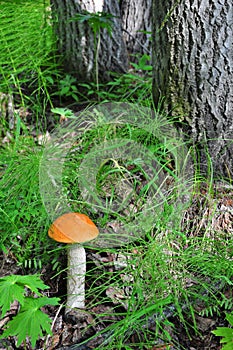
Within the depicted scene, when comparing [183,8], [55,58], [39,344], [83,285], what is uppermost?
[183,8]

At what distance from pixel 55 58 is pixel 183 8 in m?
1.56

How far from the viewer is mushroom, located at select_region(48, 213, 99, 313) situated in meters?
2.03

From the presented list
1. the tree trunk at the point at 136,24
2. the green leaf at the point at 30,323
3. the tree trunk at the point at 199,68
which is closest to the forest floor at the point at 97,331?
the green leaf at the point at 30,323

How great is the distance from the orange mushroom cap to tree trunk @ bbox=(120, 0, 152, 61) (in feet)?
7.42

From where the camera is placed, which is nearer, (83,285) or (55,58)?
(83,285)

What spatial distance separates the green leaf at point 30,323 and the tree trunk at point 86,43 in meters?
2.17

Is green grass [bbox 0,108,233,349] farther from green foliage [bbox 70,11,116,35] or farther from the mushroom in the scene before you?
green foliage [bbox 70,11,116,35]

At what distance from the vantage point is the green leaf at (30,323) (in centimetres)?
175

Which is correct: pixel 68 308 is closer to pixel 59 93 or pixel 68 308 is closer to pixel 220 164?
pixel 220 164

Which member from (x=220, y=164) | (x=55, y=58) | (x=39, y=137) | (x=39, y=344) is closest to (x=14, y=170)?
(x=39, y=137)

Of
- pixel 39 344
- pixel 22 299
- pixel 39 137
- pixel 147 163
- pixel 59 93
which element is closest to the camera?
pixel 22 299

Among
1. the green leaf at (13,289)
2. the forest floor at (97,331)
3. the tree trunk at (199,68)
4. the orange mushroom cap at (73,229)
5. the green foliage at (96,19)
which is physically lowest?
the forest floor at (97,331)

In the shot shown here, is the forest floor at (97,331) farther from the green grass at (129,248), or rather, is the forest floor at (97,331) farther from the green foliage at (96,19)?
the green foliage at (96,19)

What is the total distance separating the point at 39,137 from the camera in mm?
3371
